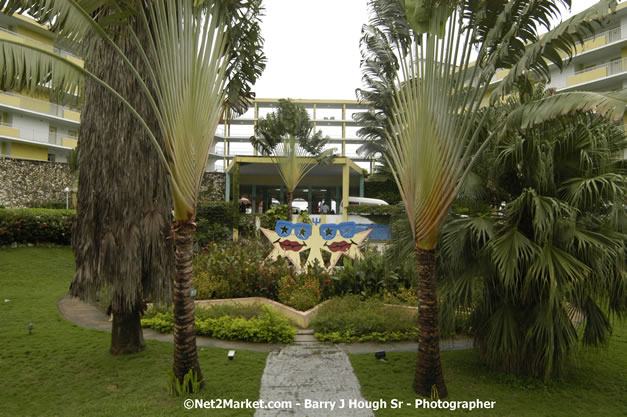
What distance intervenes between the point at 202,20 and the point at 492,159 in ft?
14.9

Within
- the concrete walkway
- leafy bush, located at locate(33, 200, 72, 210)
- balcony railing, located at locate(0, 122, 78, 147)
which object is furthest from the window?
the concrete walkway

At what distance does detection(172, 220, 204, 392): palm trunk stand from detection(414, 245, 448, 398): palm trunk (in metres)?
2.81

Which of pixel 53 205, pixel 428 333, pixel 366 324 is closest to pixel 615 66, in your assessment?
pixel 366 324

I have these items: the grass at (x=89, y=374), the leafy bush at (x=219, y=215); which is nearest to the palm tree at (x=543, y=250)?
the grass at (x=89, y=374)

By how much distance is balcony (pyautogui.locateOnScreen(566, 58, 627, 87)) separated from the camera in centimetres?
2498

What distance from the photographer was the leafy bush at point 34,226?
14312 millimetres

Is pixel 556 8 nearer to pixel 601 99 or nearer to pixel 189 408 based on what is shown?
pixel 601 99

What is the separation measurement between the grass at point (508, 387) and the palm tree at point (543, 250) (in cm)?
26

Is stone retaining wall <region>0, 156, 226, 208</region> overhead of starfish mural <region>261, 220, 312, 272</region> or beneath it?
overhead

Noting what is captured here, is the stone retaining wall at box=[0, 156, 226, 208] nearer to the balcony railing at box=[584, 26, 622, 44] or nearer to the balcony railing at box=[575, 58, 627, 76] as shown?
the balcony railing at box=[575, 58, 627, 76]

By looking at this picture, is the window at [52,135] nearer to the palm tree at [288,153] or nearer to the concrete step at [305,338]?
the palm tree at [288,153]

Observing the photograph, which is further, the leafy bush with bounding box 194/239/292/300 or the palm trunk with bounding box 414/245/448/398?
the leafy bush with bounding box 194/239/292/300

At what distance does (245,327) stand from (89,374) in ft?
8.23

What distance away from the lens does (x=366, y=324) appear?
23.5ft
